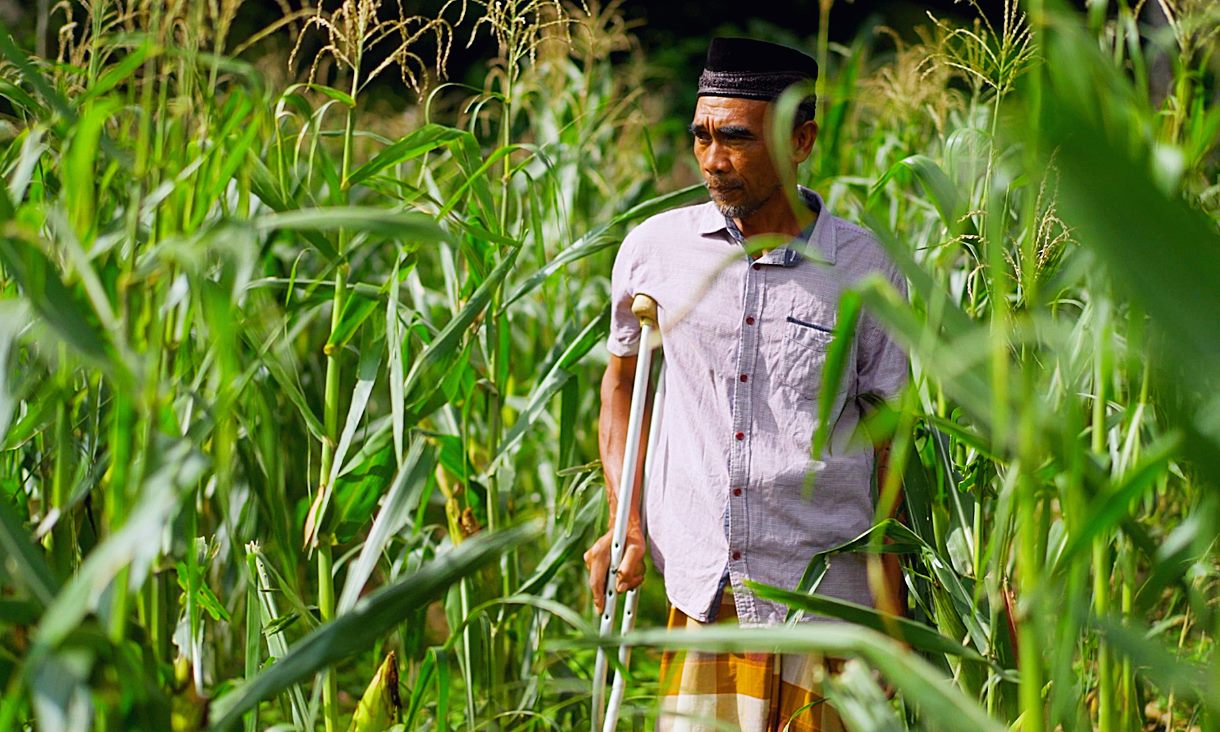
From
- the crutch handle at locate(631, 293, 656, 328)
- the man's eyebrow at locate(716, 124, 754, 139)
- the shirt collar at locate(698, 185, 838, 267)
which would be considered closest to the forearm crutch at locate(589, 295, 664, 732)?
the crutch handle at locate(631, 293, 656, 328)

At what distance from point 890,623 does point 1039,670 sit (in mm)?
166

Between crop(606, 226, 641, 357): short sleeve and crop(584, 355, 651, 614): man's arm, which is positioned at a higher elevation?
crop(606, 226, 641, 357): short sleeve

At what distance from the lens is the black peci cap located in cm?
174

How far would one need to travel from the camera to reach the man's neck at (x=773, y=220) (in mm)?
1832

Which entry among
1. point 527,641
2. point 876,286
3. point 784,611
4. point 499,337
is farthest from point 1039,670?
point 527,641

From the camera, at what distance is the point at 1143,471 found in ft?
2.76

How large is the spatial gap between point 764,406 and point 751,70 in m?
0.47

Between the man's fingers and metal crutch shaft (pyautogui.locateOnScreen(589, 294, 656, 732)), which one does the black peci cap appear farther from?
the man's fingers

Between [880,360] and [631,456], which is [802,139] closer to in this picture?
[880,360]

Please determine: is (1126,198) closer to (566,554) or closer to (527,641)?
(566,554)

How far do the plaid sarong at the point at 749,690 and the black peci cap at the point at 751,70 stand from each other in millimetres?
717

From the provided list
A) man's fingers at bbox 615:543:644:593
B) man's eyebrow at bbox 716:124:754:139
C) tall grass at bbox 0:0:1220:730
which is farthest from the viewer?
man's fingers at bbox 615:543:644:593

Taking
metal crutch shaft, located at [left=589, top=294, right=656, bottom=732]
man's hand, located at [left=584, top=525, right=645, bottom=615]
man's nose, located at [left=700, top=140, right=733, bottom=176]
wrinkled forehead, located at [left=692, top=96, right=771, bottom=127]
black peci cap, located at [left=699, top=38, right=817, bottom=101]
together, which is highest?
black peci cap, located at [left=699, top=38, right=817, bottom=101]

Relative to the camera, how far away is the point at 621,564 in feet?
6.11
